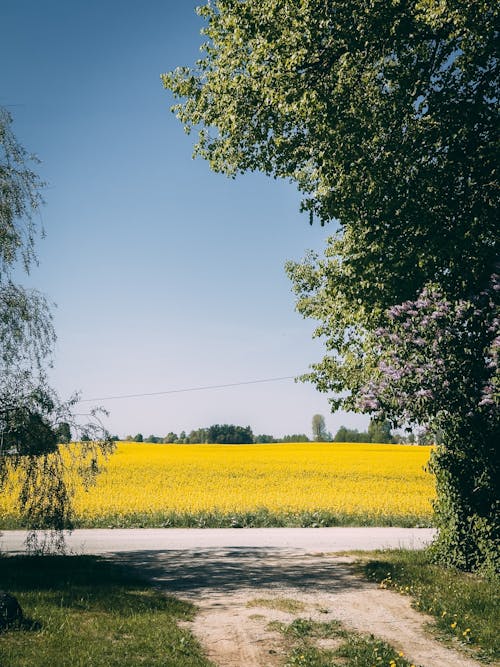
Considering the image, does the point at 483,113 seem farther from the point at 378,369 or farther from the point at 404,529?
the point at 404,529

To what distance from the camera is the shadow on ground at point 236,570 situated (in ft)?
36.9

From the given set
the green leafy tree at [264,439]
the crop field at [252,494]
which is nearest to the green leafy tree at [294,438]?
the green leafy tree at [264,439]

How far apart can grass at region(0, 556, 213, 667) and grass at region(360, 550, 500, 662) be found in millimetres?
3751

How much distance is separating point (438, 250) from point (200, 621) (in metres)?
7.28

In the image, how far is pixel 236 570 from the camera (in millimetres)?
12578

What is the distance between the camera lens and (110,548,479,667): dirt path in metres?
7.66

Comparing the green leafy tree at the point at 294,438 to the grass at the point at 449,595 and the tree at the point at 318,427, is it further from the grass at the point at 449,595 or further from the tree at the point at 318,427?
the grass at the point at 449,595

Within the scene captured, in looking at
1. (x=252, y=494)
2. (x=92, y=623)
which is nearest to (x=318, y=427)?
(x=252, y=494)

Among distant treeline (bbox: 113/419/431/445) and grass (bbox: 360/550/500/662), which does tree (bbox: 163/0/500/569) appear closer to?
grass (bbox: 360/550/500/662)

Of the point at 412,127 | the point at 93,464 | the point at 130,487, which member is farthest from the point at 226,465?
the point at 412,127

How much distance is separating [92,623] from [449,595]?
19.7ft

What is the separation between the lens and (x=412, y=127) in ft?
35.7

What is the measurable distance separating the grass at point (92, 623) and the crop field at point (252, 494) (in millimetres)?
2726

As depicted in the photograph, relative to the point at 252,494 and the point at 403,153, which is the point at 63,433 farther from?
the point at 252,494
